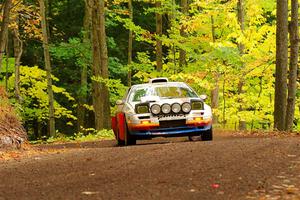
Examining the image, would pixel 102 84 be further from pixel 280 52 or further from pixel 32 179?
pixel 32 179

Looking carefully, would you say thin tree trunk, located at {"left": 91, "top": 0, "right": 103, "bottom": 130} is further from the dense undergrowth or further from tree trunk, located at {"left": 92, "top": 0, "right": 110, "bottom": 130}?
the dense undergrowth

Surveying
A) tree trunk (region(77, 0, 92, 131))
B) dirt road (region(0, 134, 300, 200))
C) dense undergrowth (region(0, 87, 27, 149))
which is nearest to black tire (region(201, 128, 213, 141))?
dirt road (region(0, 134, 300, 200))

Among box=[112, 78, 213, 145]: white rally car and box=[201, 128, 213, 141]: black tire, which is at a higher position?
box=[112, 78, 213, 145]: white rally car

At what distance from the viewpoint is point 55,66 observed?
3716cm

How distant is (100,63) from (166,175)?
1661 centimetres

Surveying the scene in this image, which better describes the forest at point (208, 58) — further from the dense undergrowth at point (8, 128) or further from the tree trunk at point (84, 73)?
the dense undergrowth at point (8, 128)

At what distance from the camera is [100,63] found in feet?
75.9

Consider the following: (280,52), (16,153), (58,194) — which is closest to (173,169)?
(58,194)

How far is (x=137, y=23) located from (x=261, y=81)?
13619 mm

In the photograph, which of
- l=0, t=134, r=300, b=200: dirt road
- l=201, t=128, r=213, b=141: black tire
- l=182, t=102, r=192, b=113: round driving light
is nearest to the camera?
l=0, t=134, r=300, b=200: dirt road

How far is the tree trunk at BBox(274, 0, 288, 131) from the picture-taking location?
15688 millimetres

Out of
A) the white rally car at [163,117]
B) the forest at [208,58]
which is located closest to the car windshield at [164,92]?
the white rally car at [163,117]

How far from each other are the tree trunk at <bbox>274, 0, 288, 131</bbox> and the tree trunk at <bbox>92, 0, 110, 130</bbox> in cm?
874

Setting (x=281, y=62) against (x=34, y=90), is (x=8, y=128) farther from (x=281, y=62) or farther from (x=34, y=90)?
(x=34, y=90)
